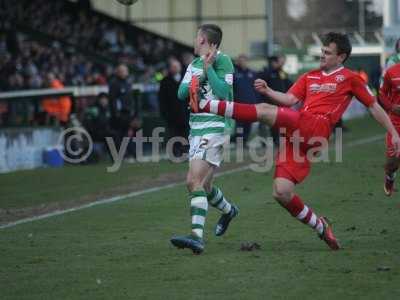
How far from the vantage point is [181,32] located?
146 ft

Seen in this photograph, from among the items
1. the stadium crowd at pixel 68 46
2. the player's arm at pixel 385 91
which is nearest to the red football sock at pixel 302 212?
the player's arm at pixel 385 91

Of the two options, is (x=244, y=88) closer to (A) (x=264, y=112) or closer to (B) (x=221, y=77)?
(B) (x=221, y=77)

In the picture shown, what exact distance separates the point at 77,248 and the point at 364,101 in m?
3.05

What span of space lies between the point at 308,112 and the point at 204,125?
3.18ft

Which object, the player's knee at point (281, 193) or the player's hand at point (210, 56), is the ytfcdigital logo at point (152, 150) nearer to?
the player's hand at point (210, 56)

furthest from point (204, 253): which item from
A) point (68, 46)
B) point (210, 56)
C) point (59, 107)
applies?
point (68, 46)

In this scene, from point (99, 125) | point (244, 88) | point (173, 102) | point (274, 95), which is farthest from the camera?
point (244, 88)

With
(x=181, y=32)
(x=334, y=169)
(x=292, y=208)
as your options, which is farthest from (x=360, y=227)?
(x=181, y=32)

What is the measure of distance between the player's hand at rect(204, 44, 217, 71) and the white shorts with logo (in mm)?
714

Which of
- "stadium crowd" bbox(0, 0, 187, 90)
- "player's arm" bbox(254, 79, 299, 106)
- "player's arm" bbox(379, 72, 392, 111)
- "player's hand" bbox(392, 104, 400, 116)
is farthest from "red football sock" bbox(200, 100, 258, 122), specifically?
"stadium crowd" bbox(0, 0, 187, 90)

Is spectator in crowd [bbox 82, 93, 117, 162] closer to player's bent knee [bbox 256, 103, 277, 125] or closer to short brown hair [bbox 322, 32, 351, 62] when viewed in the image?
short brown hair [bbox 322, 32, 351, 62]

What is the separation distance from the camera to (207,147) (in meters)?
10.7

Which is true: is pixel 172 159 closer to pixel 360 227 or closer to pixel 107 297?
pixel 360 227

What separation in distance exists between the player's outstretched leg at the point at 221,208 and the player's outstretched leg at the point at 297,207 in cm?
111
